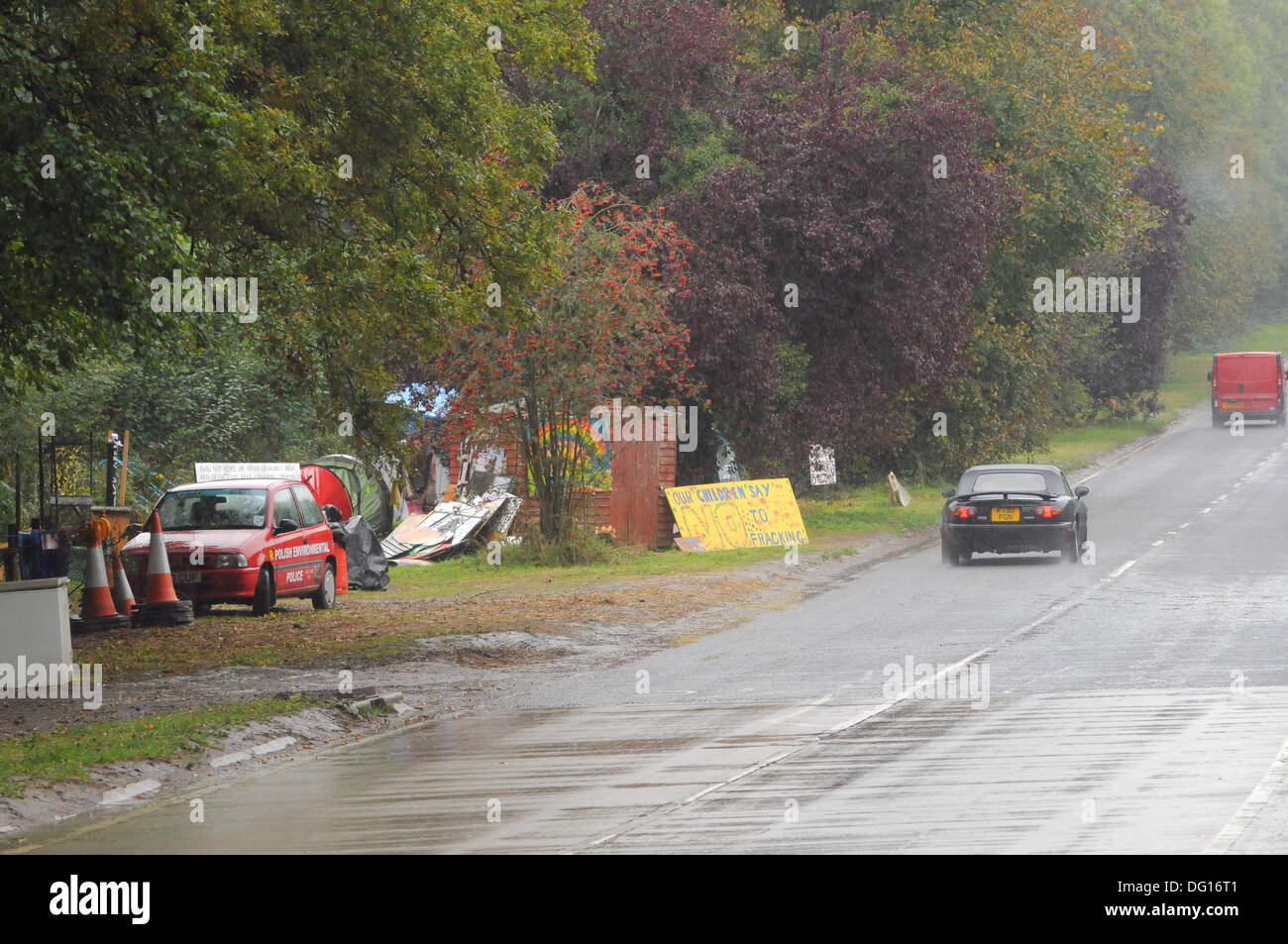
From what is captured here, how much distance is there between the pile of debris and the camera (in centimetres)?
2867

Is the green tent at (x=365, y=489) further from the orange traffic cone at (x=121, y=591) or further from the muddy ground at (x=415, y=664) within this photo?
the orange traffic cone at (x=121, y=591)

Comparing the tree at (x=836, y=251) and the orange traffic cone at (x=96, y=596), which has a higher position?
the tree at (x=836, y=251)

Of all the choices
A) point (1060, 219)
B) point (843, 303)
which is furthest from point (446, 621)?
point (1060, 219)

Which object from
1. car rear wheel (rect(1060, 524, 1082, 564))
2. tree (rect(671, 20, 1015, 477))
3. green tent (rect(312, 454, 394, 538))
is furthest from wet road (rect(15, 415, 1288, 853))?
green tent (rect(312, 454, 394, 538))

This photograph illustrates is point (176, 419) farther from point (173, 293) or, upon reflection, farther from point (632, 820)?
point (632, 820)

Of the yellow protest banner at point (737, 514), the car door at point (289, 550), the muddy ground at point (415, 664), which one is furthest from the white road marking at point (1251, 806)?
the yellow protest banner at point (737, 514)

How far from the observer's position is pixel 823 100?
3256 cm

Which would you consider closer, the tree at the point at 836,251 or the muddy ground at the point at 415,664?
the muddy ground at the point at 415,664

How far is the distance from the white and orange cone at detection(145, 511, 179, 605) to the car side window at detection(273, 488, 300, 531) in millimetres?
2170

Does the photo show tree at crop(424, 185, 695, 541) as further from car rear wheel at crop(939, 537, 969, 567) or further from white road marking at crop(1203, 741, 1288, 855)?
white road marking at crop(1203, 741, 1288, 855)

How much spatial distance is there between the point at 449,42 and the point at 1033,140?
78.9ft

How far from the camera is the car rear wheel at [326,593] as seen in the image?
2169cm

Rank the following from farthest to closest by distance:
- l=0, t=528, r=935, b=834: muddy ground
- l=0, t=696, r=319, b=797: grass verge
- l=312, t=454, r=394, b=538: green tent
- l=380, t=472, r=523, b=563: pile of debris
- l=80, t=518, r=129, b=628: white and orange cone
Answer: l=312, t=454, r=394, b=538: green tent
l=380, t=472, r=523, b=563: pile of debris
l=80, t=518, r=129, b=628: white and orange cone
l=0, t=528, r=935, b=834: muddy ground
l=0, t=696, r=319, b=797: grass verge

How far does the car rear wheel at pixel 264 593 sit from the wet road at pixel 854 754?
5.61 metres
